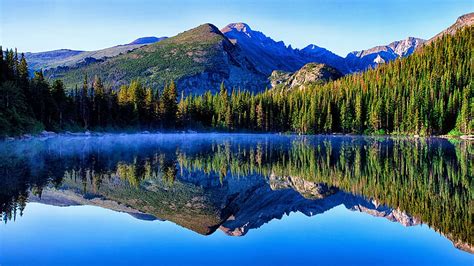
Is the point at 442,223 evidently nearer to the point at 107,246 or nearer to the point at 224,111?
the point at 107,246

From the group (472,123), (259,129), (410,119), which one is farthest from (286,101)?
(472,123)

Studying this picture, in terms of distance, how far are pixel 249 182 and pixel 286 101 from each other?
111858 millimetres

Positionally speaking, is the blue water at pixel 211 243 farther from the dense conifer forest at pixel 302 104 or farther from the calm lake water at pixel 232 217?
the dense conifer forest at pixel 302 104

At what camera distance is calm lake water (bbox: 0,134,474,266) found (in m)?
11.3

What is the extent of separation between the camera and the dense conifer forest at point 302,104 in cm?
8162

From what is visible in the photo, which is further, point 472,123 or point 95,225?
point 472,123

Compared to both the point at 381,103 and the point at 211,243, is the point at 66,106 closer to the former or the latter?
the point at 381,103

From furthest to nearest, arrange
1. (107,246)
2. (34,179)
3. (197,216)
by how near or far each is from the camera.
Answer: (34,179) < (197,216) < (107,246)

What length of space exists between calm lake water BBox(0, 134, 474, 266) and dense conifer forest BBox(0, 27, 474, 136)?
167 ft

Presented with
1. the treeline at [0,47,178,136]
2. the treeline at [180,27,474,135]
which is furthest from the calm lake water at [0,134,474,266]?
the treeline at [180,27,474,135]

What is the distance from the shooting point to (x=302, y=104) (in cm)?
12900

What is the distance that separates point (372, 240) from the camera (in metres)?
13.0

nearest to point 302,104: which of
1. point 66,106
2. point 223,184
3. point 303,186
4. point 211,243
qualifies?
point 66,106

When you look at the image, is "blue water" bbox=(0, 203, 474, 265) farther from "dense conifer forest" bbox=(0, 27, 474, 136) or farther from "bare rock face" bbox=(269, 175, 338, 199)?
"dense conifer forest" bbox=(0, 27, 474, 136)
